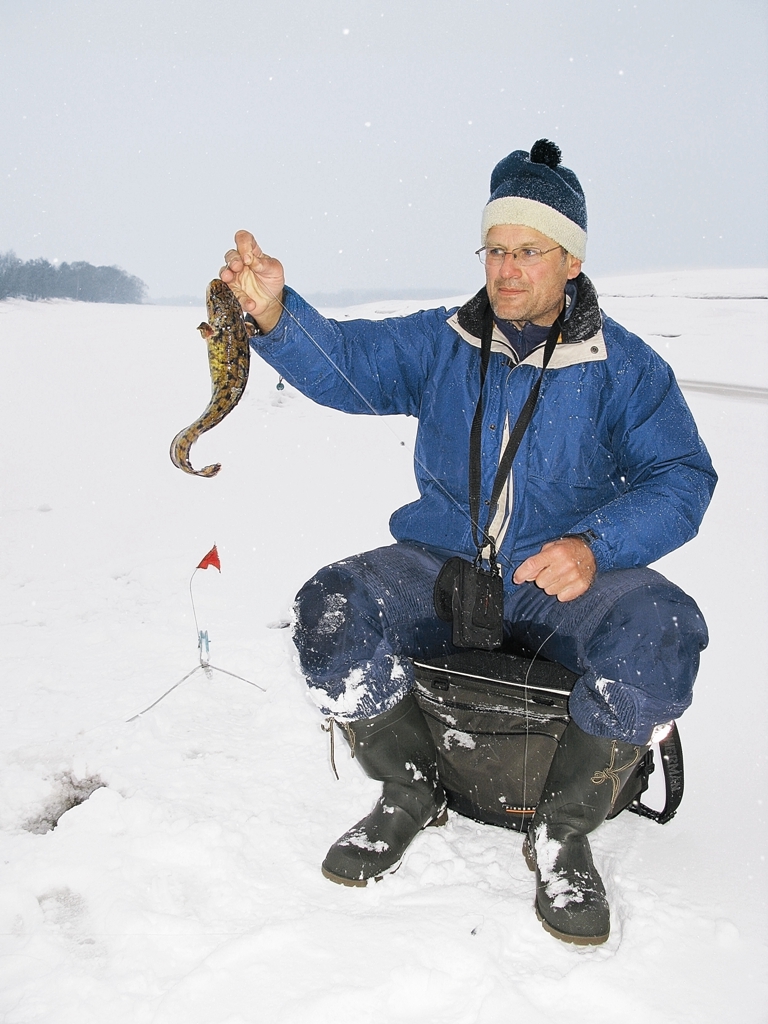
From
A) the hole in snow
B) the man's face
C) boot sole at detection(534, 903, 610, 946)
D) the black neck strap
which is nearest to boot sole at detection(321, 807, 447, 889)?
boot sole at detection(534, 903, 610, 946)

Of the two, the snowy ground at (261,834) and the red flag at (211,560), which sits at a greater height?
the red flag at (211,560)

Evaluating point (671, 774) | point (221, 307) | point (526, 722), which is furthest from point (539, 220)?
point (671, 774)

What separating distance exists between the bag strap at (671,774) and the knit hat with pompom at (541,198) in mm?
1628

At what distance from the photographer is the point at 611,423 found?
2.49 metres

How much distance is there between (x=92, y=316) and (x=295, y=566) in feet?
25.4

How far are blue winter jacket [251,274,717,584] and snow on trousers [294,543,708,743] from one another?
15 centimetres

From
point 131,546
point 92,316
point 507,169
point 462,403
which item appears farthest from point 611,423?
point 92,316

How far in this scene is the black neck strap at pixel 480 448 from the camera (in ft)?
8.06

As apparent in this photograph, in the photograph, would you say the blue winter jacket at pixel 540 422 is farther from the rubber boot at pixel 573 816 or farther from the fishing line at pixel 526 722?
the rubber boot at pixel 573 816

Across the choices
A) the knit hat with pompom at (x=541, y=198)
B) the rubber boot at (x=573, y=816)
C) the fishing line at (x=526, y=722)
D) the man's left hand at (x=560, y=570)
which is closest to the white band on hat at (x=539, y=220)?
the knit hat with pompom at (x=541, y=198)

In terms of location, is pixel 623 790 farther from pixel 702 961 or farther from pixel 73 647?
pixel 73 647

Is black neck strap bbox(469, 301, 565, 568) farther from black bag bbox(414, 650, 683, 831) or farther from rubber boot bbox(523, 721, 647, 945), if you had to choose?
rubber boot bbox(523, 721, 647, 945)

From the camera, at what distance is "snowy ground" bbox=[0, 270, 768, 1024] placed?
1776 millimetres

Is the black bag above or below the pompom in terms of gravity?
below
